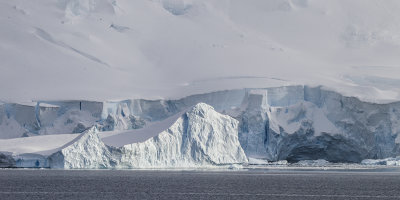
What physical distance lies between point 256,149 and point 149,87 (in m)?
19.6

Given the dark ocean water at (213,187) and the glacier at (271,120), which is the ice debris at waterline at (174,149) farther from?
the dark ocean water at (213,187)

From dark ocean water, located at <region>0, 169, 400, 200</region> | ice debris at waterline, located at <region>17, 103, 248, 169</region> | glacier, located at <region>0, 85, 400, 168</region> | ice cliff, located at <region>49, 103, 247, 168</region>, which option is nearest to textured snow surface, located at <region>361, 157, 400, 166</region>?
glacier, located at <region>0, 85, 400, 168</region>

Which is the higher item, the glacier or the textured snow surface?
the glacier

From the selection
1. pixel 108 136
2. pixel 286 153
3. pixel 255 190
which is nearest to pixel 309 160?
pixel 286 153

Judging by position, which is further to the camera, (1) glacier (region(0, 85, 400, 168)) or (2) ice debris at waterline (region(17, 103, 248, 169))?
(1) glacier (region(0, 85, 400, 168))

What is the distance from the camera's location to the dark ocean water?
127 feet

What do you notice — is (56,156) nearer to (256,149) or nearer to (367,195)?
(256,149)

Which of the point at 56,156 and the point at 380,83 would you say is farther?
the point at 380,83

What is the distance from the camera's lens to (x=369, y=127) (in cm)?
6594

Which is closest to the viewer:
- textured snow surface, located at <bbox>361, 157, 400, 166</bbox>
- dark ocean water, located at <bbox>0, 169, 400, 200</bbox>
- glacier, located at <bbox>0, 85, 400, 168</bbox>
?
dark ocean water, located at <bbox>0, 169, 400, 200</bbox>

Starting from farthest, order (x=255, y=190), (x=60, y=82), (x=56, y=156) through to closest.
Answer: (x=60, y=82) → (x=56, y=156) → (x=255, y=190)

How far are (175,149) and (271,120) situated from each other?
Result: 12.0m

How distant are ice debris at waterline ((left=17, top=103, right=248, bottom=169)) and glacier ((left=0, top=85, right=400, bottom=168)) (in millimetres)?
280

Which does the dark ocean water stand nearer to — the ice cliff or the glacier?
the ice cliff
